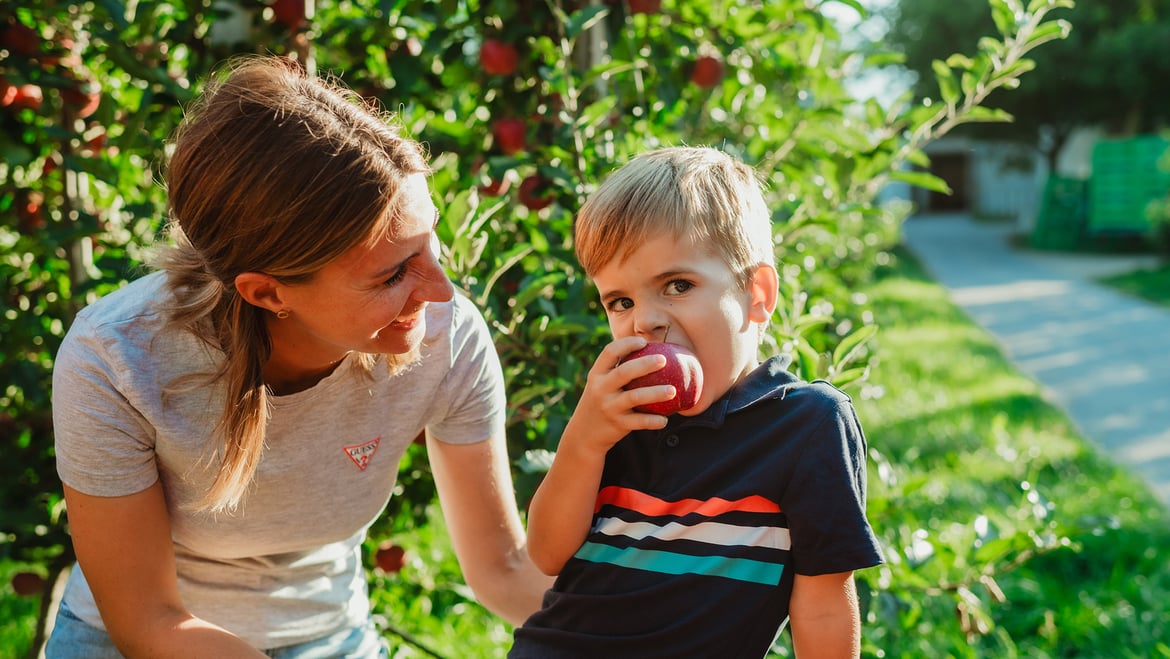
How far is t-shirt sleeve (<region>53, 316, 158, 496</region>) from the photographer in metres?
1.60

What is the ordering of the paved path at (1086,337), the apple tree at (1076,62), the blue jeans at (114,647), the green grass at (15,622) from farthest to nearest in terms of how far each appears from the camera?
the apple tree at (1076,62), the paved path at (1086,337), the green grass at (15,622), the blue jeans at (114,647)

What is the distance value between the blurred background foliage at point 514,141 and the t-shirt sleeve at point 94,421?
58 centimetres

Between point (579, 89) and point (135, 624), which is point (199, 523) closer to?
point (135, 624)

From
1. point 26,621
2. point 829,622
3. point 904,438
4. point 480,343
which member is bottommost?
point 904,438

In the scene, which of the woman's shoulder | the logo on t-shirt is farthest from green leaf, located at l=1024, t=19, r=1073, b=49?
the woman's shoulder

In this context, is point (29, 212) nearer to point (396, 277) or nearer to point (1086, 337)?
point (396, 277)

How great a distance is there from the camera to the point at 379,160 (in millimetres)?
1565

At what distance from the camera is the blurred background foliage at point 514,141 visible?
2.04m

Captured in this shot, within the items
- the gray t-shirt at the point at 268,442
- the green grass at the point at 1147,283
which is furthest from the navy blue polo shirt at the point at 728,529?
the green grass at the point at 1147,283

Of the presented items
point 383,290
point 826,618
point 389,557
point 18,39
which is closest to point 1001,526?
point 389,557

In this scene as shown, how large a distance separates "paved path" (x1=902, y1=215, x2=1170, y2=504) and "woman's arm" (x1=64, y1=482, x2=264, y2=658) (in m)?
3.82

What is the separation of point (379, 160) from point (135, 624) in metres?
0.79

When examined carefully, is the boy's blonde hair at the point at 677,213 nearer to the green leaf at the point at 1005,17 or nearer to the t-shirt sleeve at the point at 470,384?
the t-shirt sleeve at the point at 470,384

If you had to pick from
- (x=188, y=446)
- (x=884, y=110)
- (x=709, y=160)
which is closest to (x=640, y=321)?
(x=709, y=160)
